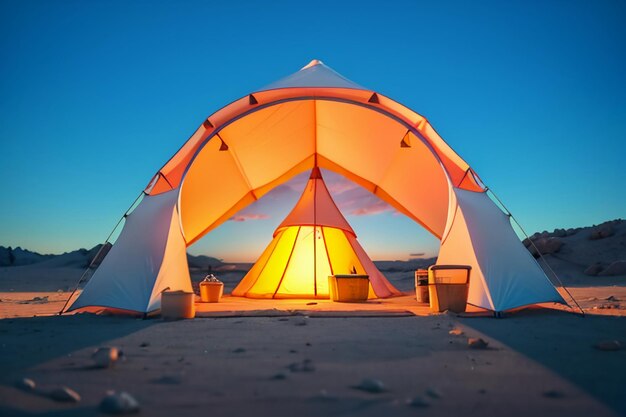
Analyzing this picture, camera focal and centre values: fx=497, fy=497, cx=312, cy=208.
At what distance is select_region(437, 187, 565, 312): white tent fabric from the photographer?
A: 5.89 meters

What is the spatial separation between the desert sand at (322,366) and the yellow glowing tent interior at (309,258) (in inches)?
182

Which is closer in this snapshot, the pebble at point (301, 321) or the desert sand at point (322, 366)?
the desert sand at point (322, 366)

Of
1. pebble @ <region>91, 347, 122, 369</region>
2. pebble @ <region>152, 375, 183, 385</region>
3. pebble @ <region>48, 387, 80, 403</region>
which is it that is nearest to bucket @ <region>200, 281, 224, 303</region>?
pebble @ <region>91, 347, 122, 369</region>

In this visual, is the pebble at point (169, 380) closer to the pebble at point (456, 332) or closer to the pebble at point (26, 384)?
the pebble at point (26, 384)

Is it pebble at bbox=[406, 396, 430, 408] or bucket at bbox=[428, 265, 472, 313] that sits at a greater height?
bucket at bbox=[428, 265, 472, 313]

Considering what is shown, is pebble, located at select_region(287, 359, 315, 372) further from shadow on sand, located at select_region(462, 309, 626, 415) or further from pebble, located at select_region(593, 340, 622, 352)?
pebble, located at select_region(593, 340, 622, 352)

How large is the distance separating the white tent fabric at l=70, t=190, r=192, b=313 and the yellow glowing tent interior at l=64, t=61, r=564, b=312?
0.05ft

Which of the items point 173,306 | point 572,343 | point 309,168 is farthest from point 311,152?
point 572,343

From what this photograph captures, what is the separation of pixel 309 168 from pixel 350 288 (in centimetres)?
301

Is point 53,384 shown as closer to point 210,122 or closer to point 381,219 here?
point 210,122

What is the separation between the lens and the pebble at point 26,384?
7.50ft

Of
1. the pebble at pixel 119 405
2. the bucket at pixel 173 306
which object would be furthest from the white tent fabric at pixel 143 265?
the pebble at pixel 119 405

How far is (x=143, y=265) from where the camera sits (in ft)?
19.9

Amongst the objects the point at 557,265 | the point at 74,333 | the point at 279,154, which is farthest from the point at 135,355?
the point at 557,265
